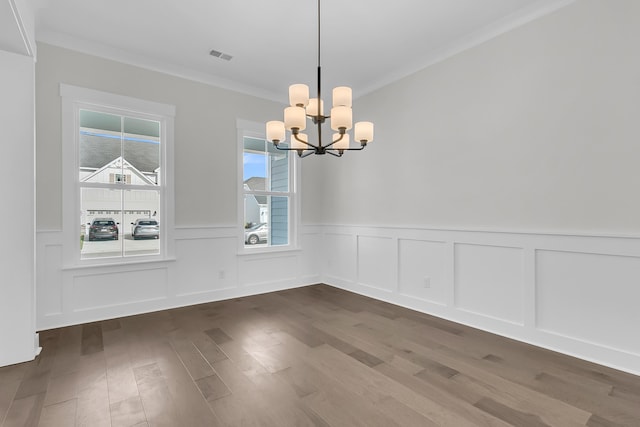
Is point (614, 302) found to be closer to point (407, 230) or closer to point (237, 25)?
point (407, 230)

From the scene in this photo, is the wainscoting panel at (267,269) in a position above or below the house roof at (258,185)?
below

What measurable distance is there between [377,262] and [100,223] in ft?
10.7

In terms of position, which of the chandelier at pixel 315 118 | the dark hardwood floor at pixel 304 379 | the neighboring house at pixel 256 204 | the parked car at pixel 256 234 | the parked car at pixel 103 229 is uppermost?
the chandelier at pixel 315 118

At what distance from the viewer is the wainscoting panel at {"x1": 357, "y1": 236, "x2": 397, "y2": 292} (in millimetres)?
4074

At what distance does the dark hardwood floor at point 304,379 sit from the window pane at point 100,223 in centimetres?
77

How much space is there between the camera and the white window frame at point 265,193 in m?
4.39

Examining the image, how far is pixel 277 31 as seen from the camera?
124 inches

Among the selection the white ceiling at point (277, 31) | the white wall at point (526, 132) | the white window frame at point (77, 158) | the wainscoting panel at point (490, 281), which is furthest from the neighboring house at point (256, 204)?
the wainscoting panel at point (490, 281)

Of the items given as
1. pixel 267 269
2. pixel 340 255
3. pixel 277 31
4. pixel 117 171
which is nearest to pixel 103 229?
pixel 117 171

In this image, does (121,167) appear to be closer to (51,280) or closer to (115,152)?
(115,152)

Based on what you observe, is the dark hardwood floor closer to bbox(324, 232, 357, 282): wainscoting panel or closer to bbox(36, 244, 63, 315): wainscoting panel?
bbox(36, 244, 63, 315): wainscoting panel

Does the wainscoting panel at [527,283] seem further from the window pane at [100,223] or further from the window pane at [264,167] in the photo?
the window pane at [100,223]

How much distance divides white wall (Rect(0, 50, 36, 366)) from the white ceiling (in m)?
0.76

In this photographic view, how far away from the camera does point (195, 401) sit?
6.36 feet
